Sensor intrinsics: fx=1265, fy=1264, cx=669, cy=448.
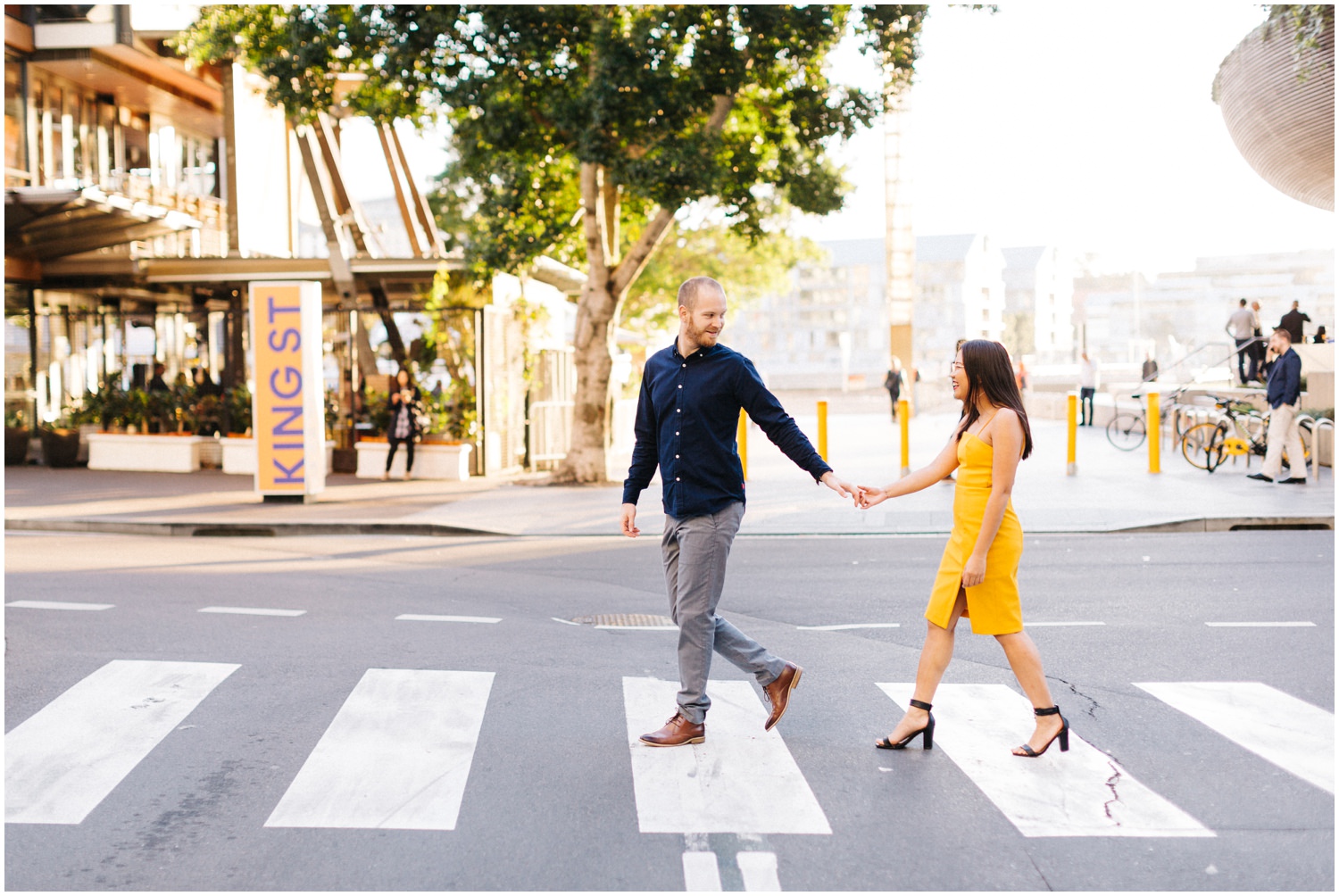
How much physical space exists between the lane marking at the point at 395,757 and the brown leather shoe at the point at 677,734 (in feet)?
2.48

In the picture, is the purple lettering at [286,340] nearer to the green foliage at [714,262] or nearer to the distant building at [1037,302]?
the green foliage at [714,262]

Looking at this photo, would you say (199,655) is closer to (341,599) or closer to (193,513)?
(341,599)

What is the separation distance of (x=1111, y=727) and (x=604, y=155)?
11.8 meters

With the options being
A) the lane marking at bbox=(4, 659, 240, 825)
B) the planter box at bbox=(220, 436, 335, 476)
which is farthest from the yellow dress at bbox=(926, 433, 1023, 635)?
the planter box at bbox=(220, 436, 335, 476)

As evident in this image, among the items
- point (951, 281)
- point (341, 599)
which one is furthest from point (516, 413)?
point (951, 281)

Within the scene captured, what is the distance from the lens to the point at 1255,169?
21.2 metres

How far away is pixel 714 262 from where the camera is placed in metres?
44.4

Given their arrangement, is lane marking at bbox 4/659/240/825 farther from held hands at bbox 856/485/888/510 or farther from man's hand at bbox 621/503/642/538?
held hands at bbox 856/485/888/510

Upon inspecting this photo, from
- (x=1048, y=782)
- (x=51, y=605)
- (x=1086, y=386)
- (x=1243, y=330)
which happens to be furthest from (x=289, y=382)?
(x=1086, y=386)

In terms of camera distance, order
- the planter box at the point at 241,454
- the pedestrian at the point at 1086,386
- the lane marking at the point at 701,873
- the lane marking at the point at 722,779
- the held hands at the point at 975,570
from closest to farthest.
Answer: the lane marking at the point at 701,873
the lane marking at the point at 722,779
the held hands at the point at 975,570
the planter box at the point at 241,454
the pedestrian at the point at 1086,386

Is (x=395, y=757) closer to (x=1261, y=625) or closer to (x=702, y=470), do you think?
(x=702, y=470)

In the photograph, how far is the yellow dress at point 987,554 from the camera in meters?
5.17

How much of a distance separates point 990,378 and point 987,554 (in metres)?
0.73

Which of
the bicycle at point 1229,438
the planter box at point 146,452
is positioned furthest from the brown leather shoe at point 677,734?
the planter box at point 146,452
